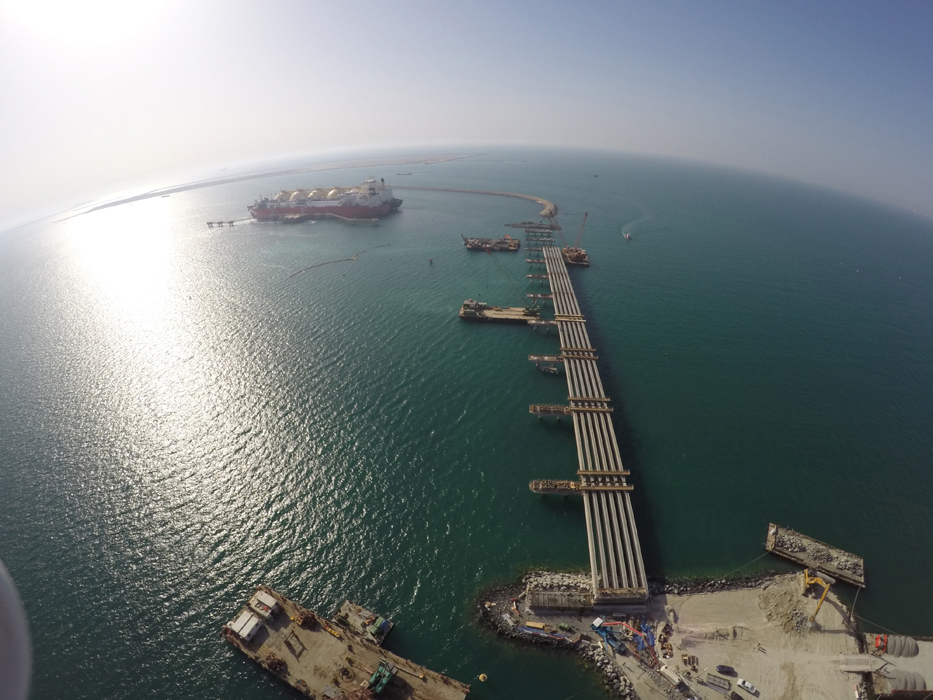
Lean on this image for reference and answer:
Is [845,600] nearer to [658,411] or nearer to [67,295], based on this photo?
[658,411]

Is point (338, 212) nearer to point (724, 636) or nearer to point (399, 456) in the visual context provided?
point (399, 456)

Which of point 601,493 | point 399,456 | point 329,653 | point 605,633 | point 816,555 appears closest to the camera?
point 329,653

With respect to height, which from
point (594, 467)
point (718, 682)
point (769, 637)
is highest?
point (594, 467)

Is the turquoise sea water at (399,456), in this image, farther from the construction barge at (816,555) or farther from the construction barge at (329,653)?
the construction barge at (329,653)

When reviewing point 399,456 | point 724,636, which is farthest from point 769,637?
point 399,456

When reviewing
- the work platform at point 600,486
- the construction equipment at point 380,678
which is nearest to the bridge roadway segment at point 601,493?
the work platform at point 600,486

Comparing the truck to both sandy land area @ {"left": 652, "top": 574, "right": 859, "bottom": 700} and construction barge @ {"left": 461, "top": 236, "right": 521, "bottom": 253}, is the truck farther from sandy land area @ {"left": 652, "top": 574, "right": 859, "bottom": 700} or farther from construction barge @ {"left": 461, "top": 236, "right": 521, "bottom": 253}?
construction barge @ {"left": 461, "top": 236, "right": 521, "bottom": 253}

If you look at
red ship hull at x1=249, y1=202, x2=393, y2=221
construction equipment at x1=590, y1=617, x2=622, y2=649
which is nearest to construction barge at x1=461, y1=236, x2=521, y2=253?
red ship hull at x1=249, y1=202, x2=393, y2=221
